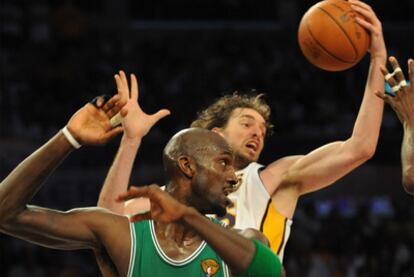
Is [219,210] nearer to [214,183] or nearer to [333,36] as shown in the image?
[214,183]

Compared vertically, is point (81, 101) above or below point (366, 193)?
above

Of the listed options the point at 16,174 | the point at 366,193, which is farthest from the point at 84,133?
the point at 366,193

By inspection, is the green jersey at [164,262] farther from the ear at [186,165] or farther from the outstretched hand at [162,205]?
the outstretched hand at [162,205]

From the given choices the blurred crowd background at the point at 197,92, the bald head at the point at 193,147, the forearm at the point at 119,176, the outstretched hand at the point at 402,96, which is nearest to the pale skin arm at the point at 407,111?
the outstretched hand at the point at 402,96

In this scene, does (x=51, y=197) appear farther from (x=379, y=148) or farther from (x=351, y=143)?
(x=351, y=143)

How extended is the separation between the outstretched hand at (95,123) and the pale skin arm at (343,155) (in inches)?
64.8

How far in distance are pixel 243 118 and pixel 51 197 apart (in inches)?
245

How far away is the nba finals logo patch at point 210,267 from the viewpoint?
3189 mm

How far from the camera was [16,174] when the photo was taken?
3.12m

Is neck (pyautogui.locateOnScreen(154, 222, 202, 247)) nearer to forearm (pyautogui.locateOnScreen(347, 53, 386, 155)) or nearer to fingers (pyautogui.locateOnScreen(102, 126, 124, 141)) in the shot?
fingers (pyautogui.locateOnScreen(102, 126, 124, 141))

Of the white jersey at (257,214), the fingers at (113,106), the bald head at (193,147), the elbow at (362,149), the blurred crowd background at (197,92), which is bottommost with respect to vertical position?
the blurred crowd background at (197,92)

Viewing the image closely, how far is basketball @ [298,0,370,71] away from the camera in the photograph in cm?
450

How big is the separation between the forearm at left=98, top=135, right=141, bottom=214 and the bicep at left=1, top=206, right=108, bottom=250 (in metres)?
1.16

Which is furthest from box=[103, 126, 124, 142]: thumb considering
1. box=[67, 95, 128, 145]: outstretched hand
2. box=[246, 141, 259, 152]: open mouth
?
box=[246, 141, 259, 152]: open mouth
